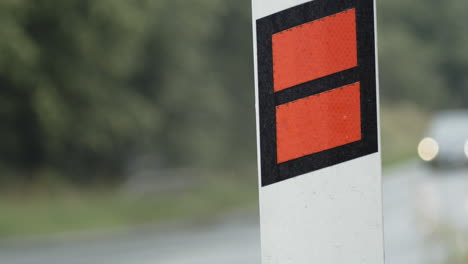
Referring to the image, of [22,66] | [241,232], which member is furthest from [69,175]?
[241,232]

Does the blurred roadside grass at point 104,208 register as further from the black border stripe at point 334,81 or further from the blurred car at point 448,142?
the black border stripe at point 334,81

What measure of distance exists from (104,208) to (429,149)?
1045cm

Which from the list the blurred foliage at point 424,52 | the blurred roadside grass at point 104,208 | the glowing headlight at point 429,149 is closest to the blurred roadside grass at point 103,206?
the blurred roadside grass at point 104,208

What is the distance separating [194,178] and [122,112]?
3222 mm

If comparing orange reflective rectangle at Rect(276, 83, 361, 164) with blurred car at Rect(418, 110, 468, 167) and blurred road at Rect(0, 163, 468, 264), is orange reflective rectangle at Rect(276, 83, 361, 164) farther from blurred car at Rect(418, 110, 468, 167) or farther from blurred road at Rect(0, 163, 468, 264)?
blurred car at Rect(418, 110, 468, 167)

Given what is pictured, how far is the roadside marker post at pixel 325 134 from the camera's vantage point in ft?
4.63

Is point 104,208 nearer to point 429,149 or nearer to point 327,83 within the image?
point 429,149

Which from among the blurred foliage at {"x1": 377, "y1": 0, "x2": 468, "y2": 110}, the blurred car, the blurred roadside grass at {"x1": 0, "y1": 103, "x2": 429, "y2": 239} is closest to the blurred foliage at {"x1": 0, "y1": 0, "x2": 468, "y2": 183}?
the blurred roadside grass at {"x1": 0, "y1": 103, "x2": 429, "y2": 239}

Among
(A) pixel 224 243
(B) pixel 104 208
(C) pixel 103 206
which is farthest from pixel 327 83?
(C) pixel 103 206

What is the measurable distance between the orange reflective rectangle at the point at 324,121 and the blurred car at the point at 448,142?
77.3 ft

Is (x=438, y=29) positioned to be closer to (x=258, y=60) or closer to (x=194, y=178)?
(x=194, y=178)

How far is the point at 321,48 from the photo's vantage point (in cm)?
142

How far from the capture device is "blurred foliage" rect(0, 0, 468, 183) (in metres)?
19.8

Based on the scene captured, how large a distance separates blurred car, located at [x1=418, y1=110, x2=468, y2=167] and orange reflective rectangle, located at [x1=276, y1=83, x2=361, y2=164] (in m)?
23.6
